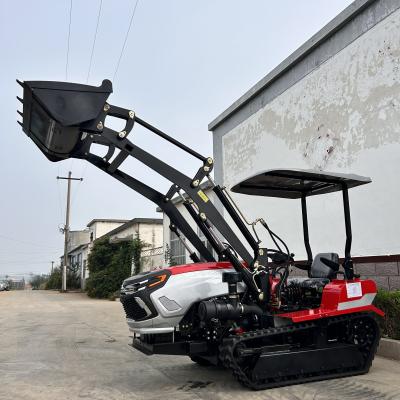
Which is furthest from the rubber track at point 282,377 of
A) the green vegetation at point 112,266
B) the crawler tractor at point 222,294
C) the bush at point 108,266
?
the bush at point 108,266

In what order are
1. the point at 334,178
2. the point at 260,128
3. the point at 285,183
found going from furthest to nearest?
1. the point at 260,128
2. the point at 285,183
3. the point at 334,178

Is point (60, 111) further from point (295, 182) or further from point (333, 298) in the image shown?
point (333, 298)

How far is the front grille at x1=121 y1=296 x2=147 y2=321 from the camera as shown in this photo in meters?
4.95

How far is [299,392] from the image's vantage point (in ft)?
15.4

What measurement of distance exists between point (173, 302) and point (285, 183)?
2.30m

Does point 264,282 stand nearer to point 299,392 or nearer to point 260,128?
point 299,392

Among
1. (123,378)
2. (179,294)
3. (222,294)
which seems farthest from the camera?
(123,378)

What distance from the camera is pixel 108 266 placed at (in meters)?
23.1

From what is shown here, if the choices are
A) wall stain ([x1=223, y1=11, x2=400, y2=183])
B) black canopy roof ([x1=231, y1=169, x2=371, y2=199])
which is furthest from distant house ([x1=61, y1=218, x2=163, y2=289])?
black canopy roof ([x1=231, y1=169, x2=371, y2=199])

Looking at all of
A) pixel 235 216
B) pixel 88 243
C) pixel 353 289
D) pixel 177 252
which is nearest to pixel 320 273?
pixel 353 289

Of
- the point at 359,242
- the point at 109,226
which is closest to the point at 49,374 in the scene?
the point at 359,242

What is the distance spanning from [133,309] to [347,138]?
230 inches

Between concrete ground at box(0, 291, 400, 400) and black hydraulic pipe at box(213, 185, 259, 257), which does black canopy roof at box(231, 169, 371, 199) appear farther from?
concrete ground at box(0, 291, 400, 400)

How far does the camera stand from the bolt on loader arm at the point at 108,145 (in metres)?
4.63
